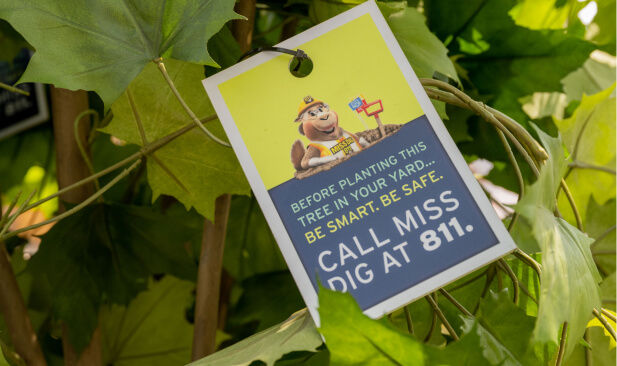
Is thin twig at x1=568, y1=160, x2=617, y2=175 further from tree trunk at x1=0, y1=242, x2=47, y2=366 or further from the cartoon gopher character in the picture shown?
tree trunk at x1=0, y1=242, x2=47, y2=366

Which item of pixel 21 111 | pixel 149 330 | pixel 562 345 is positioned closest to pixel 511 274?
pixel 562 345

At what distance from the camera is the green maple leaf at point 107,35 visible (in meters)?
0.34

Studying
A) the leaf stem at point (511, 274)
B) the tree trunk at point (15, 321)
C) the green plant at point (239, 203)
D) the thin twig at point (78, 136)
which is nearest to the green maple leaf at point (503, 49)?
the green plant at point (239, 203)

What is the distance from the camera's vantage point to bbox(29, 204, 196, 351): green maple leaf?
1.60 feet

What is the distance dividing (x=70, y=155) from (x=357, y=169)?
272mm

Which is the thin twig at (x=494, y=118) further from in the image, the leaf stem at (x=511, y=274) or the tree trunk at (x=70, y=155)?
the tree trunk at (x=70, y=155)

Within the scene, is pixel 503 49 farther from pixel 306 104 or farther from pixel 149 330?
pixel 149 330

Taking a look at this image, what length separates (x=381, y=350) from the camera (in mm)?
288

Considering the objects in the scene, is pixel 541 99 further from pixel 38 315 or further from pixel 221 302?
pixel 38 315

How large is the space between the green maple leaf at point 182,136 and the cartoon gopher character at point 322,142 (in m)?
0.09

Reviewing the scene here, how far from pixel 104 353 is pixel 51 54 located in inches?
14.2

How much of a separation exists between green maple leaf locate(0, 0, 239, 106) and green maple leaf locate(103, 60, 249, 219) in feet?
0.20

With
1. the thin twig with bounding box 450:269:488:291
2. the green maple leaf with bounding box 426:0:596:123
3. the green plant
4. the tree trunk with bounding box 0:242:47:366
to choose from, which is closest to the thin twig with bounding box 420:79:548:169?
the green plant

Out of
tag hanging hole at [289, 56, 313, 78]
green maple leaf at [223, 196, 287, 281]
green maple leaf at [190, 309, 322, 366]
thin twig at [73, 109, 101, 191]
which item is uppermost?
thin twig at [73, 109, 101, 191]
